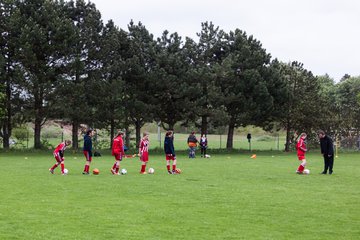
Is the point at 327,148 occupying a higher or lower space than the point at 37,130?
lower

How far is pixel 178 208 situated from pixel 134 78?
33.6 m

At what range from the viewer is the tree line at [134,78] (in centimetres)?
4175

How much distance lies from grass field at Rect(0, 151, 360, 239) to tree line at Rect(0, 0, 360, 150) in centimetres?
2244

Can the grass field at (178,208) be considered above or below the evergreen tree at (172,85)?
below

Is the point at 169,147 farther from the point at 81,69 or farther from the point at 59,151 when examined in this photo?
the point at 81,69

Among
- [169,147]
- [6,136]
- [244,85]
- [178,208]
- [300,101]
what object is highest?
[244,85]

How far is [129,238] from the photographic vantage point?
31.5 feet

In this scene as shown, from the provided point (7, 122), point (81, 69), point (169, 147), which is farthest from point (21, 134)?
point (169, 147)

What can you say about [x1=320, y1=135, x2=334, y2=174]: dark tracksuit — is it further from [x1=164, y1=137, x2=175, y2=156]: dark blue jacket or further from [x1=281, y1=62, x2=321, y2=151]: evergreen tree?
[x1=281, y1=62, x2=321, y2=151]: evergreen tree

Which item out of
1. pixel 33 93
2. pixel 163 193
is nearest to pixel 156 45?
pixel 33 93

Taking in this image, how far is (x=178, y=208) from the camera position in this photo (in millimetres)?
13016

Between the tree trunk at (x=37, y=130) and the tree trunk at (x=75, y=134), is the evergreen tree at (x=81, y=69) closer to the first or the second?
the tree trunk at (x=75, y=134)

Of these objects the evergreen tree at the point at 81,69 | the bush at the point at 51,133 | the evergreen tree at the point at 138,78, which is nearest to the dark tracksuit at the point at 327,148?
the evergreen tree at the point at 138,78

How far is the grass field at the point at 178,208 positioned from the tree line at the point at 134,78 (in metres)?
22.4
